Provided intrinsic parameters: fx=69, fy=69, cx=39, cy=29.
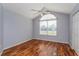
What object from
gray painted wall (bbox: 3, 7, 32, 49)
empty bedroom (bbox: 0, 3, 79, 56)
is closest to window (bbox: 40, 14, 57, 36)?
empty bedroom (bbox: 0, 3, 79, 56)

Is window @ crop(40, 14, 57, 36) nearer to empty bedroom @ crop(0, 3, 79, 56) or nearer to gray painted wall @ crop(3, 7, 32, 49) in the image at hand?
empty bedroom @ crop(0, 3, 79, 56)

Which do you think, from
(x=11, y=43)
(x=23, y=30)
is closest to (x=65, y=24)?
(x=23, y=30)

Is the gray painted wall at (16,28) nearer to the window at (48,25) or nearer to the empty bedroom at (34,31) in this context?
the empty bedroom at (34,31)

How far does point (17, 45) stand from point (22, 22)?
0.51 metres

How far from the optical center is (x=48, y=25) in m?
1.31

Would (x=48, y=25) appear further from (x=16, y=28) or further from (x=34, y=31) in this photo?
(x=16, y=28)

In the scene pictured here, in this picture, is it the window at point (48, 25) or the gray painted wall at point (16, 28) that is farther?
the gray painted wall at point (16, 28)

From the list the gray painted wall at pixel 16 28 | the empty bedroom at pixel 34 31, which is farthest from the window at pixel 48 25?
the gray painted wall at pixel 16 28

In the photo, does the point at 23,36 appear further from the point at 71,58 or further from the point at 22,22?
the point at 71,58

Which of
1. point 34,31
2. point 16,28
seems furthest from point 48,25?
point 16,28

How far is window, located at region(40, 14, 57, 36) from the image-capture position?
124 centimetres

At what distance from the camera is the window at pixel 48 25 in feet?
4.07

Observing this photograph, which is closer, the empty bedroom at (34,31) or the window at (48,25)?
the window at (48,25)

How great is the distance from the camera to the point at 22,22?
1.56 m
